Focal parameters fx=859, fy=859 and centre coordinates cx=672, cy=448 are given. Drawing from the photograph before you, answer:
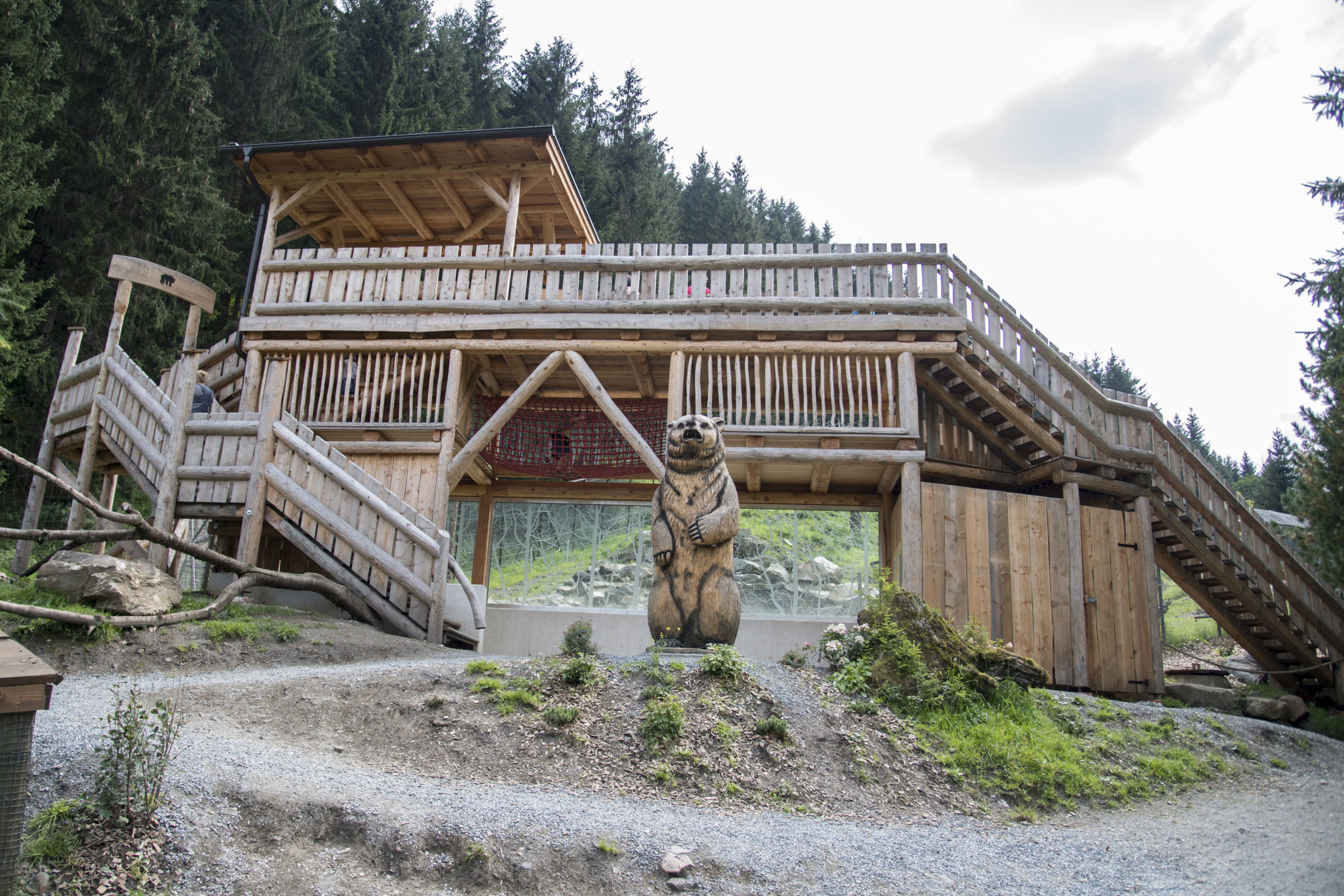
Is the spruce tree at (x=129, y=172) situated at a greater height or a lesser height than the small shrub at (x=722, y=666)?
greater

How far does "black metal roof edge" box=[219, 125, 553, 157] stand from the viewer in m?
12.0

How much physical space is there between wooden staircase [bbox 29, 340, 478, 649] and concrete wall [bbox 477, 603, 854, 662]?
3.19 metres

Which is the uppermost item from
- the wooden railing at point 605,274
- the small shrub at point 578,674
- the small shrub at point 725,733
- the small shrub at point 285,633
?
the wooden railing at point 605,274

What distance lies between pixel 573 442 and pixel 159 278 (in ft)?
18.7

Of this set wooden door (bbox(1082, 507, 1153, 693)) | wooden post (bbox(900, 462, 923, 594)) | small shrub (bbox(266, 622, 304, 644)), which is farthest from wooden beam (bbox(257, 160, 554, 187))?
wooden door (bbox(1082, 507, 1153, 693))

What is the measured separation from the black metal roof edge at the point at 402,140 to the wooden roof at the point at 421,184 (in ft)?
0.05

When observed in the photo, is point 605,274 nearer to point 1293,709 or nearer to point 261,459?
point 261,459

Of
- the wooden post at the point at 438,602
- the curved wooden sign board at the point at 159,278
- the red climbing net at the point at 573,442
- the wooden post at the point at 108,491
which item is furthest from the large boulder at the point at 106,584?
the red climbing net at the point at 573,442

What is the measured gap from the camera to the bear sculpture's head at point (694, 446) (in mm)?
7660

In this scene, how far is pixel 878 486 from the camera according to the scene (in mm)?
12602

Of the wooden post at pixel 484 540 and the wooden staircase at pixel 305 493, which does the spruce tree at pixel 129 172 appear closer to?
the wooden staircase at pixel 305 493

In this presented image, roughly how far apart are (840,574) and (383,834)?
10.0 m

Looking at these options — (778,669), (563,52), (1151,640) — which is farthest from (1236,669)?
(563,52)

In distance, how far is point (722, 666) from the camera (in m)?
6.41
